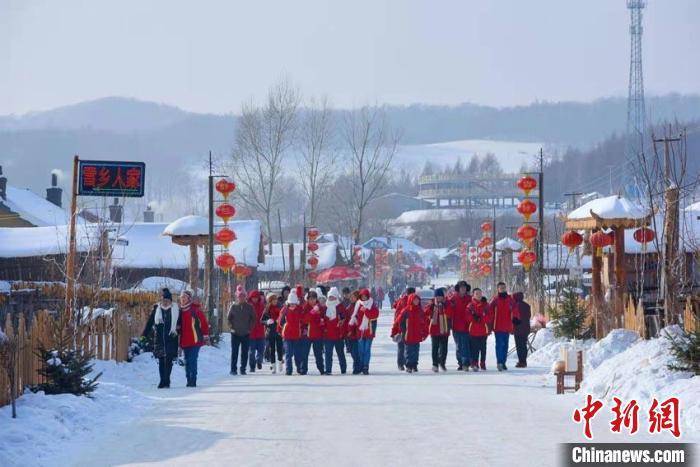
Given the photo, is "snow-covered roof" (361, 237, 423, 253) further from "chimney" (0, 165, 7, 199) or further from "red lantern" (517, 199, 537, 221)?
"red lantern" (517, 199, 537, 221)

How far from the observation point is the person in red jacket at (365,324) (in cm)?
2445

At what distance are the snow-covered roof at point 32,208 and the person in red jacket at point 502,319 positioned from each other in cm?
3619

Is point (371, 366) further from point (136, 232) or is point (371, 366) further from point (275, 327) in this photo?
point (136, 232)

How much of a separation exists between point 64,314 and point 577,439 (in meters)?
8.49

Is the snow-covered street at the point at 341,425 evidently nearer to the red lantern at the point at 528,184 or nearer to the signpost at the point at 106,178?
the signpost at the point at 106,178

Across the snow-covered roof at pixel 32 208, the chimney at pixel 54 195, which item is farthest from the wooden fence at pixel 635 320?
the chimney at pixel 54 195

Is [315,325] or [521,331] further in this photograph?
[521,331]

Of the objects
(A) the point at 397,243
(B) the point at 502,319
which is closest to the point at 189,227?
(B) the point at 502,319

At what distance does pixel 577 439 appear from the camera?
43.6 feet

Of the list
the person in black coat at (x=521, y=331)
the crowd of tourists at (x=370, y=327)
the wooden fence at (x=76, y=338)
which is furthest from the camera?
the person in black coat at (x=521, y=331)

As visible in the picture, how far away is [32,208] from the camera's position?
61500mm

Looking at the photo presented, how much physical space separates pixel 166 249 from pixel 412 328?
37513 mm

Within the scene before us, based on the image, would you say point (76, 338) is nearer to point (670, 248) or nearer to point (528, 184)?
point (670, 248)

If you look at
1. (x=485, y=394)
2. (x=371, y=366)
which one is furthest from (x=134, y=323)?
(x=485, y=394)
